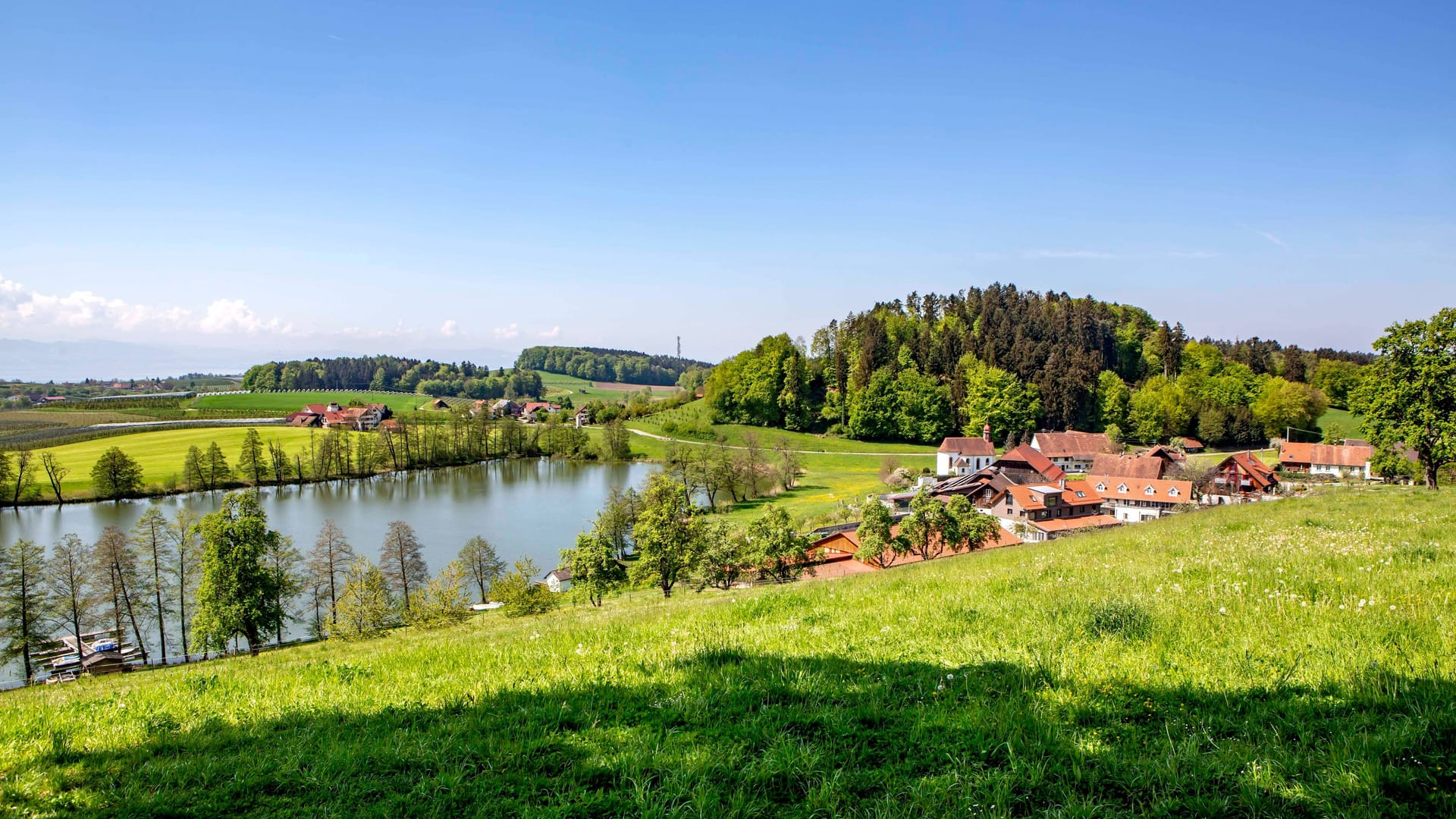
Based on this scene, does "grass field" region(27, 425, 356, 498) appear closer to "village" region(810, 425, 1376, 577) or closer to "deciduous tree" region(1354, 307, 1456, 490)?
"village" region(810, 425, 1376, 577)

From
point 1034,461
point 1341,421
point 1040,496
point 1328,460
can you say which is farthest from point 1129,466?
point 1341,421

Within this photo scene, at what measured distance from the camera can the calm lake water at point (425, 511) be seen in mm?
55125

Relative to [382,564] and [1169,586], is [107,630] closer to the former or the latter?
[382,564]

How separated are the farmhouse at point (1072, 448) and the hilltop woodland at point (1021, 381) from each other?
24.6 ft

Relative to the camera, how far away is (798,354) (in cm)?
13125

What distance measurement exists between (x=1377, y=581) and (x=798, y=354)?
124 metres

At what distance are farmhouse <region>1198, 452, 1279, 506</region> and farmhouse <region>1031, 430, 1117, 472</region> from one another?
28432 millimetres

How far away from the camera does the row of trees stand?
29.0 m

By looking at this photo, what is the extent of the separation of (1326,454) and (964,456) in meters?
42.3

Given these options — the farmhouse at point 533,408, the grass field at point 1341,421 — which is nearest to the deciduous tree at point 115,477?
the farmhouse at point 533,408

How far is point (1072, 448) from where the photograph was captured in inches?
3799

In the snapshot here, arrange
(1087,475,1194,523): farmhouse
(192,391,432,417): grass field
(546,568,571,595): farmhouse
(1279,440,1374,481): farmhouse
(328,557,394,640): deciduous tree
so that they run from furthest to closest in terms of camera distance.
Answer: (192,391,432,417): grass field, (1279,440,1374,481): farmhouse, (1087,475,1194,523): farmhouse, (546,568,571,595): farmhouse, (328,557,394,640): deciduous tree

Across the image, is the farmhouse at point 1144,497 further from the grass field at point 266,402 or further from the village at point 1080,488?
the grass field at point 266,402

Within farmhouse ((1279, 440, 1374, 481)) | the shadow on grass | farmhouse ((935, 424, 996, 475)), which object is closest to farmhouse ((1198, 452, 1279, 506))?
farmhouse ((1279, 440, 1374, 481))
